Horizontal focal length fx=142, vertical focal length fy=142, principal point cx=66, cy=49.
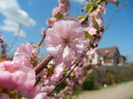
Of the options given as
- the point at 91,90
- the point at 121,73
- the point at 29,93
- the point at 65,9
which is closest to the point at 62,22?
the point at 29,93

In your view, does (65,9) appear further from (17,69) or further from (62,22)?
(17,69)

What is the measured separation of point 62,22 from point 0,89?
1.24 feet

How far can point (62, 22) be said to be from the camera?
65 cm

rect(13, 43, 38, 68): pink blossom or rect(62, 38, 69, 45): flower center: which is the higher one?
Result: rect(62, 38, 69, 45): flower center

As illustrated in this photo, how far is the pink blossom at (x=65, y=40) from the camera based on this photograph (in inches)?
25.9

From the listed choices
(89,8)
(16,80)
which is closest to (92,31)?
(89,8)

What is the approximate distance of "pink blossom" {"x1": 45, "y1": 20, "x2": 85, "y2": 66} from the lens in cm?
66

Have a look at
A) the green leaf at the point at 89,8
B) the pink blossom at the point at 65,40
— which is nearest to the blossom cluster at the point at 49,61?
the pink blossom at the point at 65,40

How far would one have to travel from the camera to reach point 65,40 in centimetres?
72

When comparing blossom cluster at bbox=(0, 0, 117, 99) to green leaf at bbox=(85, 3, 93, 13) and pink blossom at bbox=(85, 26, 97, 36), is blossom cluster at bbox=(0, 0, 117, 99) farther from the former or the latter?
green leaf at bbox=(85, 3, 93, 13)

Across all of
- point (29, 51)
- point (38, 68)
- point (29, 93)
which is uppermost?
point (29, 51)

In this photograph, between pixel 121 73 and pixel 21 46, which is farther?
pixel 121 73

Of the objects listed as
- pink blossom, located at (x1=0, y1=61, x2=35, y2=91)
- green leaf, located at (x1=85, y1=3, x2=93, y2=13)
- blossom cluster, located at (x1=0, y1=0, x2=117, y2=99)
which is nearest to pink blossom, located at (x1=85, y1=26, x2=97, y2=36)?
blossom cluster, located at (x1=0, y1=0, x2=117, y2=99)

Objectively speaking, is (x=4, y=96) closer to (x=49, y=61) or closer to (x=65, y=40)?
(x=49, y=61)
